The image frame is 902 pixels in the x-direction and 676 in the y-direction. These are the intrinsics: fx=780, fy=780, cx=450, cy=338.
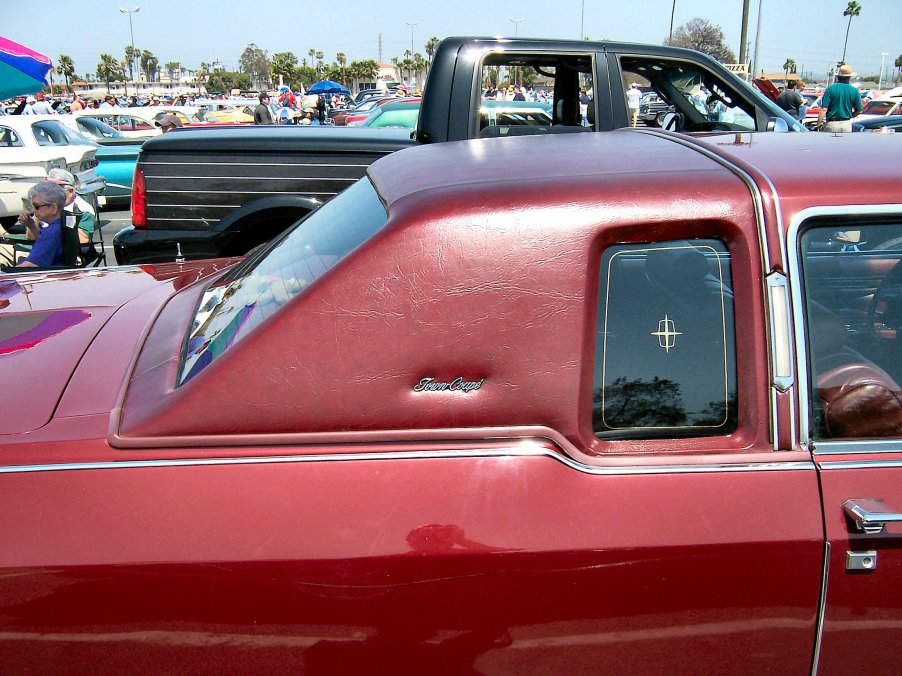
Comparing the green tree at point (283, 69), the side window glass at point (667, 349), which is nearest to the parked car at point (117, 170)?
the side window glass at point (667, 349)

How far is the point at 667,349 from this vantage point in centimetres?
171

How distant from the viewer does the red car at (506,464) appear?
1.52 metres

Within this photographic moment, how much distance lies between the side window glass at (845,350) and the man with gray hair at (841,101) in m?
10.2

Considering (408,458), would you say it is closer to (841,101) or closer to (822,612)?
(822,612)

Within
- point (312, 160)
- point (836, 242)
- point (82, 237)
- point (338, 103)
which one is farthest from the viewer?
point (338, 103)

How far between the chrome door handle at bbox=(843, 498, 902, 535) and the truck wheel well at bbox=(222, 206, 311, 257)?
401 centimetres

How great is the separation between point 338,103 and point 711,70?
109 feet

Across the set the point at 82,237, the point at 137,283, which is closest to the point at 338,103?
the point at 82,237

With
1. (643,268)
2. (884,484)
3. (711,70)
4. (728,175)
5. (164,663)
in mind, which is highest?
(711,70)

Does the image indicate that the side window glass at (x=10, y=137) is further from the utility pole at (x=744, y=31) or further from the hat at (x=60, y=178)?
the utility pole at (x=744, y=31)

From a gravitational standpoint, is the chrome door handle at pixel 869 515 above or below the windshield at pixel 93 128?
below

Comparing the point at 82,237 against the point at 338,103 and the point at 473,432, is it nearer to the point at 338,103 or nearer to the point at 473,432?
the point at 473,432

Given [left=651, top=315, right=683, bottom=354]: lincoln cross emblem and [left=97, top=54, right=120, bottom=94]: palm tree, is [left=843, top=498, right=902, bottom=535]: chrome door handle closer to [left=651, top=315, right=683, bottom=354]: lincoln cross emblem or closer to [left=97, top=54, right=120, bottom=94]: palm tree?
[left=651, top=315, right=683, bottom=354]: lincoln cross emblem

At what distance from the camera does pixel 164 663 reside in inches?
Answer: 60.1
